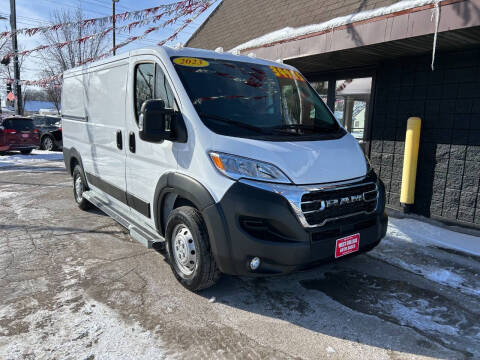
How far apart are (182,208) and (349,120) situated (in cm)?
555

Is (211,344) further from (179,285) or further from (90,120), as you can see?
(90,120)

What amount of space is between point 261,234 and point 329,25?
14.4ft

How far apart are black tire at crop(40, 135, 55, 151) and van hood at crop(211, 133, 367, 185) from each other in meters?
15.5

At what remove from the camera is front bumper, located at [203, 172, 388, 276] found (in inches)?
107

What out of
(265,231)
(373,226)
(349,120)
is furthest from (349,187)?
(349,120)

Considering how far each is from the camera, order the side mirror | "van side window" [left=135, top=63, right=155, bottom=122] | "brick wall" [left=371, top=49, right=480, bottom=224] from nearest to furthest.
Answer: the side mirror
"van side window" [left=135, top=63, right=155, bottom=122]
"brick wall" [left=371, top=49, right=480, bottom=224]

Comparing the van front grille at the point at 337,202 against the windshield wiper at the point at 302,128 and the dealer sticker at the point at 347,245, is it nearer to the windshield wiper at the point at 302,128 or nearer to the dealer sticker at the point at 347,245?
the dealer sticker at the point at 347,245

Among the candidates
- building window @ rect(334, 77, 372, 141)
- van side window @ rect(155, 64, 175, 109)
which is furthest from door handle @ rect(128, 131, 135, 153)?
building window @ rect(334, 77, 372, 141)

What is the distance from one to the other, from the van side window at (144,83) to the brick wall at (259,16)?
3.64 metres

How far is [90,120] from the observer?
514 centimetres

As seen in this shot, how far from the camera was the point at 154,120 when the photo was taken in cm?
307

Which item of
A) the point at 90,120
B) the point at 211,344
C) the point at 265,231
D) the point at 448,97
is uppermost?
the point at 448,97

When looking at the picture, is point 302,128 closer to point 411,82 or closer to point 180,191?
point 180,191

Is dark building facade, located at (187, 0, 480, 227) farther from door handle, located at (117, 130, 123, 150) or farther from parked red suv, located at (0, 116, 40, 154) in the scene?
parked red suv, located at (0, 116, 40, 154)
